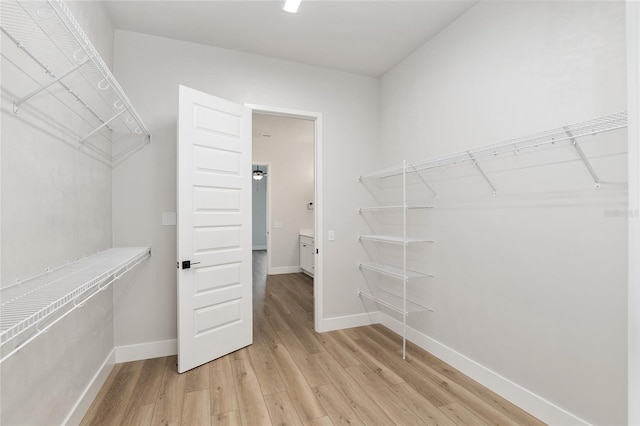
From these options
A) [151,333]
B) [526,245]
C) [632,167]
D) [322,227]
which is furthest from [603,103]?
[151,333]

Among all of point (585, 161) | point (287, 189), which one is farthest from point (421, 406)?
point (287, 189)

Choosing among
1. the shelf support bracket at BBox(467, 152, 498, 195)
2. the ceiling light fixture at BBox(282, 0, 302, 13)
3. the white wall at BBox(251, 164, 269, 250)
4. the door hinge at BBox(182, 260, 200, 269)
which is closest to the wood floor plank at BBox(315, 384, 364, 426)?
the door hinge at BBox(182, 260, 200, 269)

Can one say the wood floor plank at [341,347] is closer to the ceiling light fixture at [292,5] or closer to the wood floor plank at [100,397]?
the wood floor plank at [100,397]

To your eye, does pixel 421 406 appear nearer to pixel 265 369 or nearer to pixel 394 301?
pixel 265 369

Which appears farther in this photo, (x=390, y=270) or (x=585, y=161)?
(x=390, y=270)

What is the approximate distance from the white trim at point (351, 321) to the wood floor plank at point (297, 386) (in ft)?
2.19

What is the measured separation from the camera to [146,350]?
269 cm

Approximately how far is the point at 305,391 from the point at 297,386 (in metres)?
0.09

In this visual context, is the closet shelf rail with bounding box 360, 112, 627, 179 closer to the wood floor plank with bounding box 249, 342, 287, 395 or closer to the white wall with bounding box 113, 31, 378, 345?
the white wall with bounding box 113, 31, 378, 345

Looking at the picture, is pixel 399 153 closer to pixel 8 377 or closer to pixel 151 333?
pixel 151 333

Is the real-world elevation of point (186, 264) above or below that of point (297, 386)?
above

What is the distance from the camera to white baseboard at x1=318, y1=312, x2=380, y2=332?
11.0ft

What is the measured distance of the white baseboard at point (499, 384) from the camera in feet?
5.96

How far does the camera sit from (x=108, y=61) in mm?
2480
